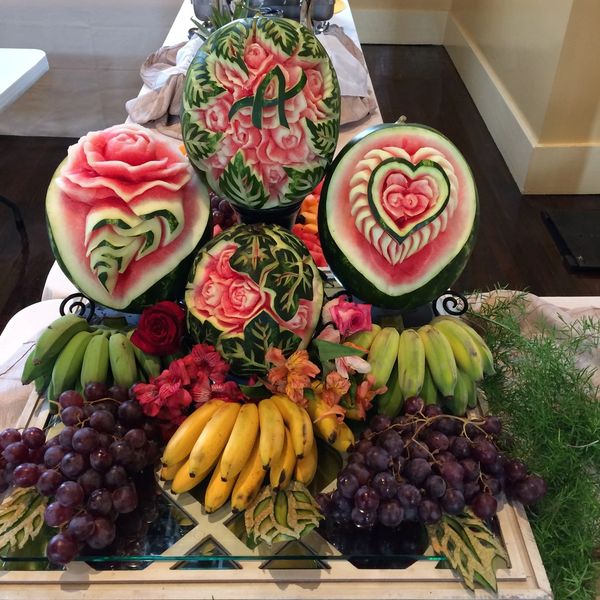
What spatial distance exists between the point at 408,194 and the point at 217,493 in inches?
16.1

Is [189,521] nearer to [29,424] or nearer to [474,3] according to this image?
[29,424]

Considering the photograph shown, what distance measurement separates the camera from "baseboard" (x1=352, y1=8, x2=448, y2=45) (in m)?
4.60

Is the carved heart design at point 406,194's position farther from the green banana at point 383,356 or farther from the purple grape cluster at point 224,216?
the purple grape cluster at point 224,216

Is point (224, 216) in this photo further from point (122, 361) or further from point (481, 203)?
point (481, 203)

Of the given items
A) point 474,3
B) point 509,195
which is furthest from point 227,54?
point 474,3

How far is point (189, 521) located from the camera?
2.20 ft

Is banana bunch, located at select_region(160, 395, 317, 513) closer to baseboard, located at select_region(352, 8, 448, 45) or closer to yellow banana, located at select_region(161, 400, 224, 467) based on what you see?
yellow banana, located at select_region(161, 400, 224, 467)

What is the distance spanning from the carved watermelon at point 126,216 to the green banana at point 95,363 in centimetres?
5

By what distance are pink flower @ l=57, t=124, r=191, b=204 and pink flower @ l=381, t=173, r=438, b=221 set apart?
251 millimetres

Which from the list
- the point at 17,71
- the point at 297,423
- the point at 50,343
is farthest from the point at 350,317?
the point at 17,71

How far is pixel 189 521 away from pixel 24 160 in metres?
2.94

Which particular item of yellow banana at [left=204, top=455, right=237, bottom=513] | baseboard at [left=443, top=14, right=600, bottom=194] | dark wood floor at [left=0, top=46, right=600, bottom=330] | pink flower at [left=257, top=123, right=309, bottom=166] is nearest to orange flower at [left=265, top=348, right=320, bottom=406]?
yellow banana at [left=204, top=455, right=237, bottom=513]

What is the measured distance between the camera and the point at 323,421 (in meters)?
0.72

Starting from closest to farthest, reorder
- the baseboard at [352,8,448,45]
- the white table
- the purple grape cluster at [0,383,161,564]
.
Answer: the purple grape cluster at [0,383,161,564], the white table, the baseboard at [352,8,448,45]
